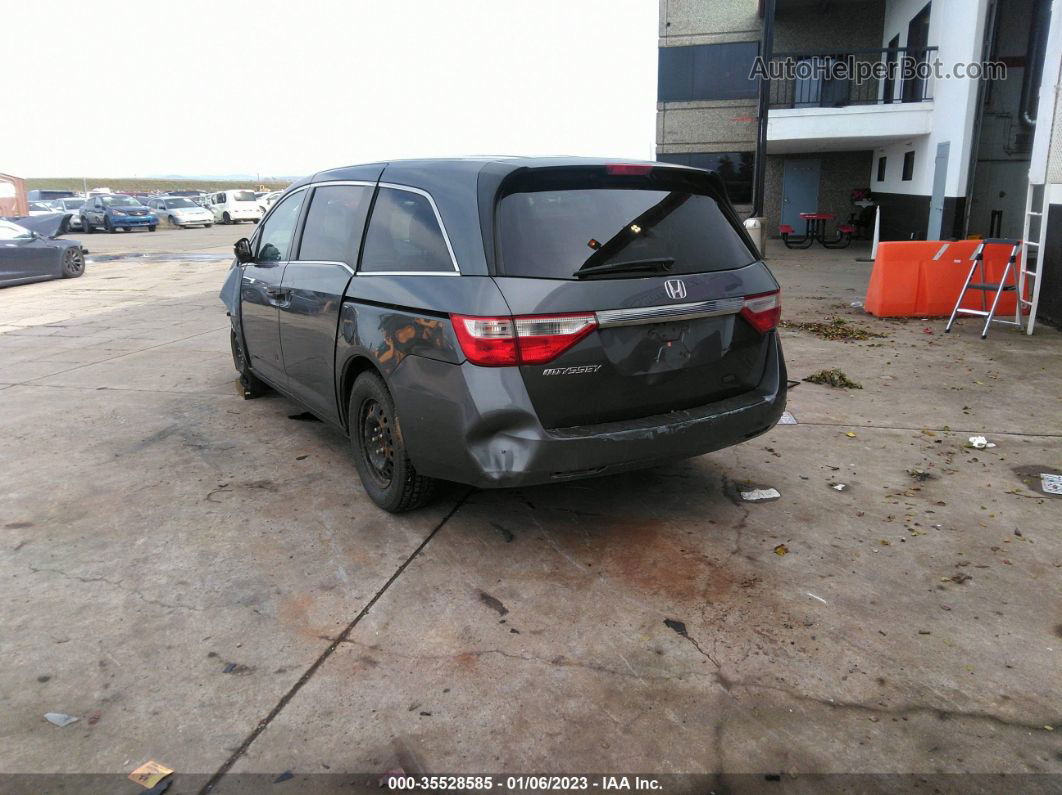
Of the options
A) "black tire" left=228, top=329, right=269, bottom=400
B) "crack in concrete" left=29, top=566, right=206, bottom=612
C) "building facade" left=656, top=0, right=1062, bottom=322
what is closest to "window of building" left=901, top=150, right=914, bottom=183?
"building facade" left=656, top=0, right=1062, bottom=322

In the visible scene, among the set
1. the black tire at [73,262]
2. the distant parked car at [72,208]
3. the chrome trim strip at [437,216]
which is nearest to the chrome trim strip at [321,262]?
the chrome trim strip at [437,216]

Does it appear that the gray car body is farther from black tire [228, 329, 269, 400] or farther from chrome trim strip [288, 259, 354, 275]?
chrome trim strip [288, 259, 354, 275]

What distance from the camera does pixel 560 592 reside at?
346 cm

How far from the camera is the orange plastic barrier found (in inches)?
376

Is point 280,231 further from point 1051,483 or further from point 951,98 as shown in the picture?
point 951,98

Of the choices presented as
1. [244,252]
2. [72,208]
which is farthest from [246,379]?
[72,208]

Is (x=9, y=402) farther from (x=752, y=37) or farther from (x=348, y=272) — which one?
(x=752, y=37)

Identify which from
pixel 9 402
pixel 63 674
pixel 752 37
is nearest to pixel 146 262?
pixel 9 402

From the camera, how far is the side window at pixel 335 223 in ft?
14.4

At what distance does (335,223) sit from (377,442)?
1383mm

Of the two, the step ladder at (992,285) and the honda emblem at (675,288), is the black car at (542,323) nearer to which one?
the honda emblem at (675,288)

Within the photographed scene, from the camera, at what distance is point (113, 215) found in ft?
112

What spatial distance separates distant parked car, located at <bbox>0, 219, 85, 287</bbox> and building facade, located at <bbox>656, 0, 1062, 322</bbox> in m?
15.9

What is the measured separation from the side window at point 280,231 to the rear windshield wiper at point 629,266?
258 centimetres
